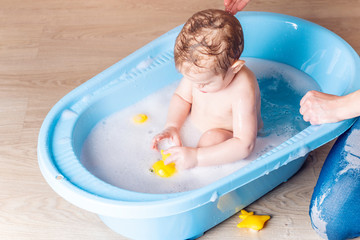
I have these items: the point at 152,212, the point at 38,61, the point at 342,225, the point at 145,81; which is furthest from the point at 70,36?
the point at 342,225

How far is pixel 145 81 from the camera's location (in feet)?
4.39

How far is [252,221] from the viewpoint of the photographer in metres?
1.20

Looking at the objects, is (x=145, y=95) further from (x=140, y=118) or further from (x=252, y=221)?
(x=252, y=221)

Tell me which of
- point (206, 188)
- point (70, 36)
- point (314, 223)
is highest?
point (206, 188)

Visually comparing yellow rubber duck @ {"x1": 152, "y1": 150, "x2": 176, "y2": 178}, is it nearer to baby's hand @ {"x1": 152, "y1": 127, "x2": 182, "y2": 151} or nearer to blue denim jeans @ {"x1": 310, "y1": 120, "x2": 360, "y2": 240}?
baby's hand @ {"x1": 152, "y1": 127, "x2": 182, "y2": 151}

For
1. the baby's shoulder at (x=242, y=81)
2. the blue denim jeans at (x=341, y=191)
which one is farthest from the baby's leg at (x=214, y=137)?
the blue denim jeans at (x=341, y=191)

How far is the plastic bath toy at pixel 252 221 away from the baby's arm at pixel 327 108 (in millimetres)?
302

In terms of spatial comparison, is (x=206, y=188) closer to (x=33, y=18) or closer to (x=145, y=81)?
(x=145, y=81)

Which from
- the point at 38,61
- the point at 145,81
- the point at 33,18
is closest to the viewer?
the point at 145,81

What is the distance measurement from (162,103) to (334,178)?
21.1 inches

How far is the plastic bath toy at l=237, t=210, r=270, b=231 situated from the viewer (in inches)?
47.0

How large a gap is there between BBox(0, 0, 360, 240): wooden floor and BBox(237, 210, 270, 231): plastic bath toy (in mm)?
16

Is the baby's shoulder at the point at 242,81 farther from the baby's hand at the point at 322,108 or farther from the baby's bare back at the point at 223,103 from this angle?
the baby's hand at the point at 322,108

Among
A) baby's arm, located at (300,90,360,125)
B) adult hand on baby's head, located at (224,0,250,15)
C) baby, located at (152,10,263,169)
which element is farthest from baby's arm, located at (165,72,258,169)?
adult hand on baby's head, located at (224,0,250,15)
